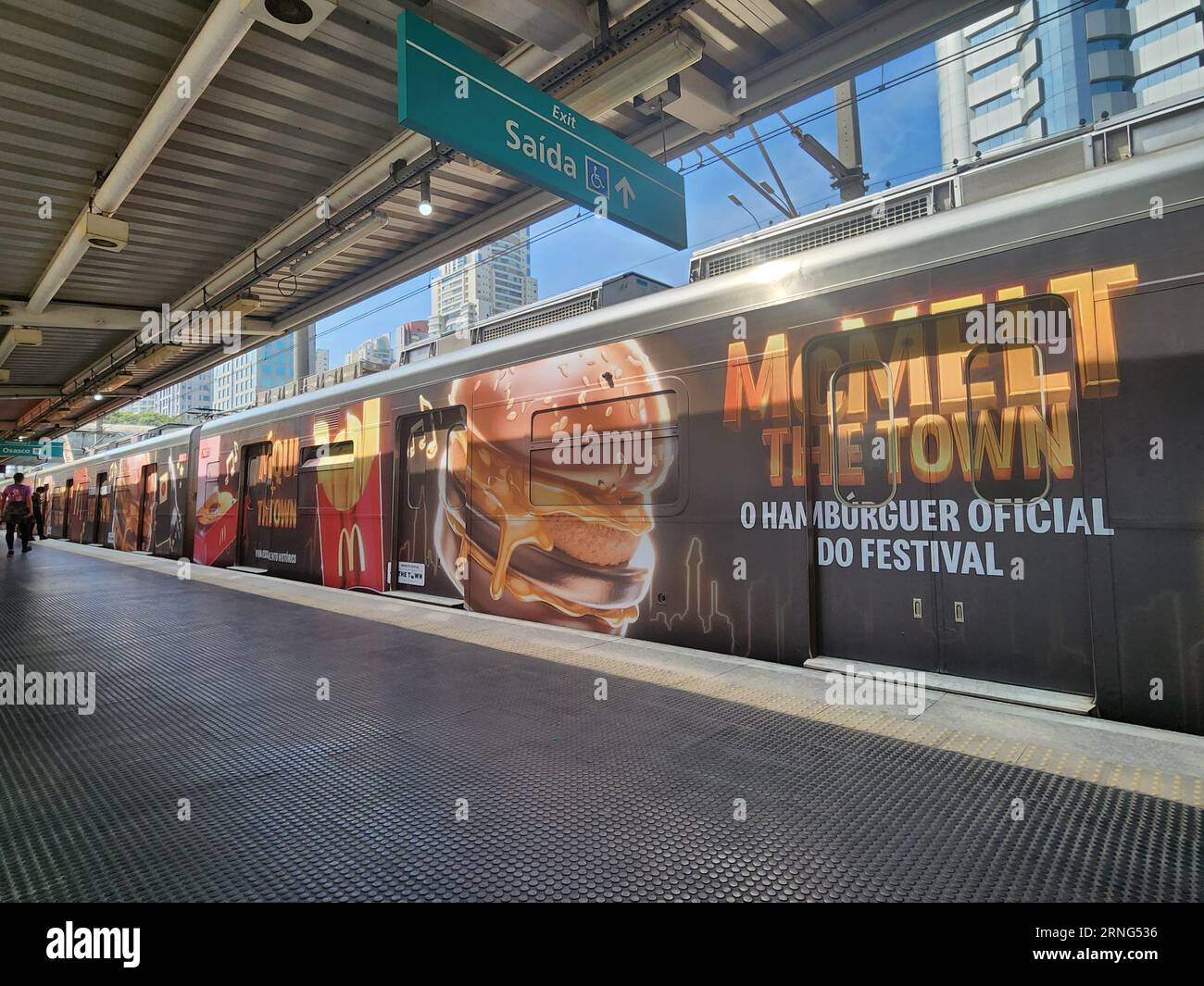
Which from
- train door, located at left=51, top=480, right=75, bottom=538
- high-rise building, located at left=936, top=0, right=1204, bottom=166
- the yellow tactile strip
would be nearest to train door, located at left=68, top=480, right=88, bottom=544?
train door, located at left=51, top=480, right=75, bottom=538

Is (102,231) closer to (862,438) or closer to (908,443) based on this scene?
(862,438)

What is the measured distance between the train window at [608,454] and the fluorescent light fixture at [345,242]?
2.88m

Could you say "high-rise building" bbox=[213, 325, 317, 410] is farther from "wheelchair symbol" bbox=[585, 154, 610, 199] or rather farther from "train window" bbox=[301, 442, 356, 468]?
"wheelchair symbol" bbox=[585, 154, 610, 199]

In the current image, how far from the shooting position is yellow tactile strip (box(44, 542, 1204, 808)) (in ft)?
7.30

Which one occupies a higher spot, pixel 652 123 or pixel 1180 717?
pixel 652 123

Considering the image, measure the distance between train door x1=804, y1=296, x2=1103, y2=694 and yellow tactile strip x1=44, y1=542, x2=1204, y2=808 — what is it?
58 centimetres

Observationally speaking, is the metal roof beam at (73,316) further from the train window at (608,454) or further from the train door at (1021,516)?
the train door at (1021,516)

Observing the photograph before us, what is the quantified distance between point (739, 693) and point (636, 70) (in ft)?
13.4

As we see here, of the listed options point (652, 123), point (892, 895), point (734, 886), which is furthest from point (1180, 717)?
point (652, 123)

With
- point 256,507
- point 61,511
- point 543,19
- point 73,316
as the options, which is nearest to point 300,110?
point 543,19

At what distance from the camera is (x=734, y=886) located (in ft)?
5.49

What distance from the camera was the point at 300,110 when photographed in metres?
5.09
